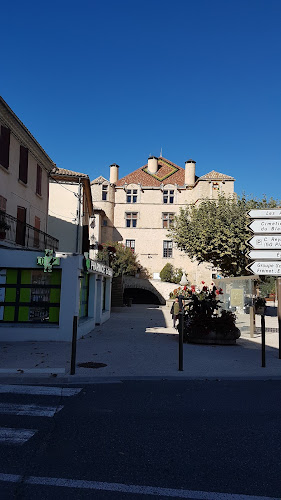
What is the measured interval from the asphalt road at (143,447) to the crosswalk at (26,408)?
0.04 meters

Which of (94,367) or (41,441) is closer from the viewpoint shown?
(41,441)

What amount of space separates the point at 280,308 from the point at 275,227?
1.96 m

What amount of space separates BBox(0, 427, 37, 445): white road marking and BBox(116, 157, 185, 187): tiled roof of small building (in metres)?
52.4

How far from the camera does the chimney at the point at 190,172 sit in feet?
180

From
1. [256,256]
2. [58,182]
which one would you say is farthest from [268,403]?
[58,182]

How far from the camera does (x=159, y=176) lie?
189 ft

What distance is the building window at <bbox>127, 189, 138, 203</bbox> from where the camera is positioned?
55344mm

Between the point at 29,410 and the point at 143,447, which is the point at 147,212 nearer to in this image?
the point at 29,410

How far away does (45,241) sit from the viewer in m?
20.8

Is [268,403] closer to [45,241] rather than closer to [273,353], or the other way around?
[273,353]

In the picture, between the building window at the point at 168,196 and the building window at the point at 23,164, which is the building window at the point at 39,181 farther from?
the building window at the point at 168,196

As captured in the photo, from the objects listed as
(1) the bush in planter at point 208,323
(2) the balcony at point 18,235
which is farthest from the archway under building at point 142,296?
(1) the bush in planter at point 208,323

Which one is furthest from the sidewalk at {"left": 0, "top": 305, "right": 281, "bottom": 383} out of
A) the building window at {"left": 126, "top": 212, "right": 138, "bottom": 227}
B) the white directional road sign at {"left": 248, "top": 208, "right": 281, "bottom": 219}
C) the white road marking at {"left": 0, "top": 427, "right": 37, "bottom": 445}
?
the building window at {"left": 126, "top": 212, "right": 138, "bottom": 227}

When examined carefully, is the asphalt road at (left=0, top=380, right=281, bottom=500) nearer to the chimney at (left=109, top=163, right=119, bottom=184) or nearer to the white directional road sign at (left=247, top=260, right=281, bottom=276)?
the white directional road sign at (left=247, top=260, right=281, bottom=276)
